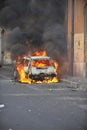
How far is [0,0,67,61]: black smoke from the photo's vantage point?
34406 mm

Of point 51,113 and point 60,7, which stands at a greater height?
point 60,7

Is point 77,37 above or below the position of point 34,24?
below

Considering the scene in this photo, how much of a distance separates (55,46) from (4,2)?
5.91 meters

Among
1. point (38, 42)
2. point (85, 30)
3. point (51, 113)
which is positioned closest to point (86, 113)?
point (51, 113)

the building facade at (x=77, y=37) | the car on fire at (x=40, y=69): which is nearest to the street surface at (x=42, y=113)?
the car on fire at (x=40, y=69)

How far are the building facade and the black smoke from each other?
1.03 m

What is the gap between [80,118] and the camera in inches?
457

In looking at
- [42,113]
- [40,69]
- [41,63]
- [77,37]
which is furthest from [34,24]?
[42,113]

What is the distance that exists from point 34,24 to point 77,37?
5.76 meters

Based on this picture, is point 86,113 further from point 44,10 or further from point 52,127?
point 44,10

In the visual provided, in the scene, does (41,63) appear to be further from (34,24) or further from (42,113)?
(42,113)

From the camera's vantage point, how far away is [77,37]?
32281 mm

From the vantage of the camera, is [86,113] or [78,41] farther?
[78,41]

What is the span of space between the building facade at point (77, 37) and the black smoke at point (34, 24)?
1034 millimetres
